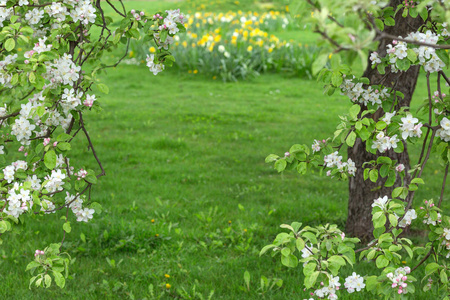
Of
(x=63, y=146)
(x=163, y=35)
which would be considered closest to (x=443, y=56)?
(x=163, y=35)

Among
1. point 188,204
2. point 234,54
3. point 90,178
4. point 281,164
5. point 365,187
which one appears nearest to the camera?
point 281,164

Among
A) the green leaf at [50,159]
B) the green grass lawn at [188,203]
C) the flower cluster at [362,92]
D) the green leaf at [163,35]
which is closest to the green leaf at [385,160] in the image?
the flower cluster at [362,92]

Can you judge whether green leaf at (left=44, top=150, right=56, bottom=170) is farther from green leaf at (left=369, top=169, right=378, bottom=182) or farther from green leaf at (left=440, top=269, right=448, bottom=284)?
green leaf at (left=440, top=269, right=448, bottom=284)

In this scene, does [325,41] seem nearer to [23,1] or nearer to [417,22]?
[23,1]

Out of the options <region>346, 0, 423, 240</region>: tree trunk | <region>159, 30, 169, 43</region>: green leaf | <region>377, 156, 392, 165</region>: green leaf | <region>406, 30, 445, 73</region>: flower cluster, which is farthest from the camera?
<region>346, 0, 423, 240</region>: tree trunk

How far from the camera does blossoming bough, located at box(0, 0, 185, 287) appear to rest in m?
2.15

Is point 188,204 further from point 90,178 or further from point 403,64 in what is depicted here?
point 403,64

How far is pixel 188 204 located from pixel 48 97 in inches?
119

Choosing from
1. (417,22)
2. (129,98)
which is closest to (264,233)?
(417,22)

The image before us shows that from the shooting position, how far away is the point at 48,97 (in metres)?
2.26

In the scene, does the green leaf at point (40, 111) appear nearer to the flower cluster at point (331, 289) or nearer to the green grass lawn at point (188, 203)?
the green grass lawn at point (188, 203)

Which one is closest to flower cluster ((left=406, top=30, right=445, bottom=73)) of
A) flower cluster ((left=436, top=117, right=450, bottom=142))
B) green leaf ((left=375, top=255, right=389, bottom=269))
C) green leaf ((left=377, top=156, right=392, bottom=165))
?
flower cluster ((left=436, top=117, right=450, bottom=142))

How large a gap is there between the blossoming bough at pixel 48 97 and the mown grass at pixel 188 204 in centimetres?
101

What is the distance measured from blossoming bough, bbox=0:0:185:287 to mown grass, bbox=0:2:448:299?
1006 millimetres
